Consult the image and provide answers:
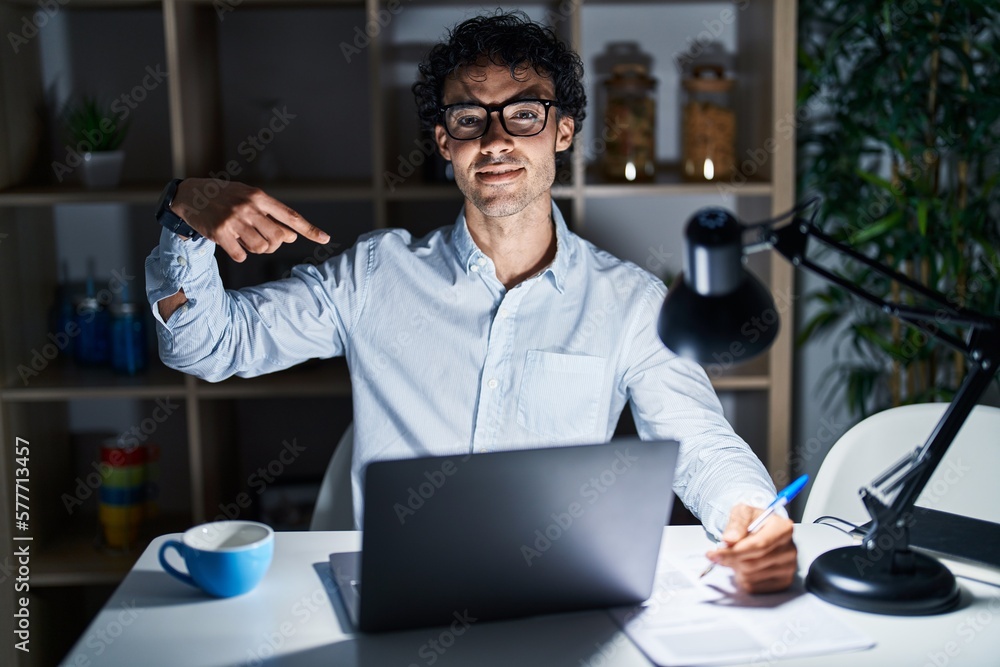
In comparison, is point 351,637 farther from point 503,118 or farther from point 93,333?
point 93,333

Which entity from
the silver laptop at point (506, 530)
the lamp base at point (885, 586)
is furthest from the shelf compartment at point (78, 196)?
the lamp base at point (885, 586)

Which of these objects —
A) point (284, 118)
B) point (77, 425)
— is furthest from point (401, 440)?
point (77, 425)

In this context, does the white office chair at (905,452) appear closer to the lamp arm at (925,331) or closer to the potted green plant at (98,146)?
the lamp arm at (925,331)

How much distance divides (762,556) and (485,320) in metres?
0.78

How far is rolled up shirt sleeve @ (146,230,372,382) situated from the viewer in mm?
1597

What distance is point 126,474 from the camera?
8.13 feet

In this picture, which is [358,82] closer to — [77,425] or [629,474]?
[77,425]

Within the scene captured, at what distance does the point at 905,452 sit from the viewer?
65.7 inches

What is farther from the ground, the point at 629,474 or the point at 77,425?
the point at 629,474

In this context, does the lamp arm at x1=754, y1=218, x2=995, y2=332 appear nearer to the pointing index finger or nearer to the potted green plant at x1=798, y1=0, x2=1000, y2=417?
the pointing index finger

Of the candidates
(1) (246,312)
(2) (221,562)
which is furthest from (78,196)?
(2) (221,562)

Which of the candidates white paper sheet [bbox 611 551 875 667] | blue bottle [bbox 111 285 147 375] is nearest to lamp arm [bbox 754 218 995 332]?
white paper sheet [bbox 611 551 875 667]

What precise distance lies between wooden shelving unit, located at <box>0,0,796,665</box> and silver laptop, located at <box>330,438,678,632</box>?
51.3 inches

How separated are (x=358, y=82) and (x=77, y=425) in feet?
3.99
